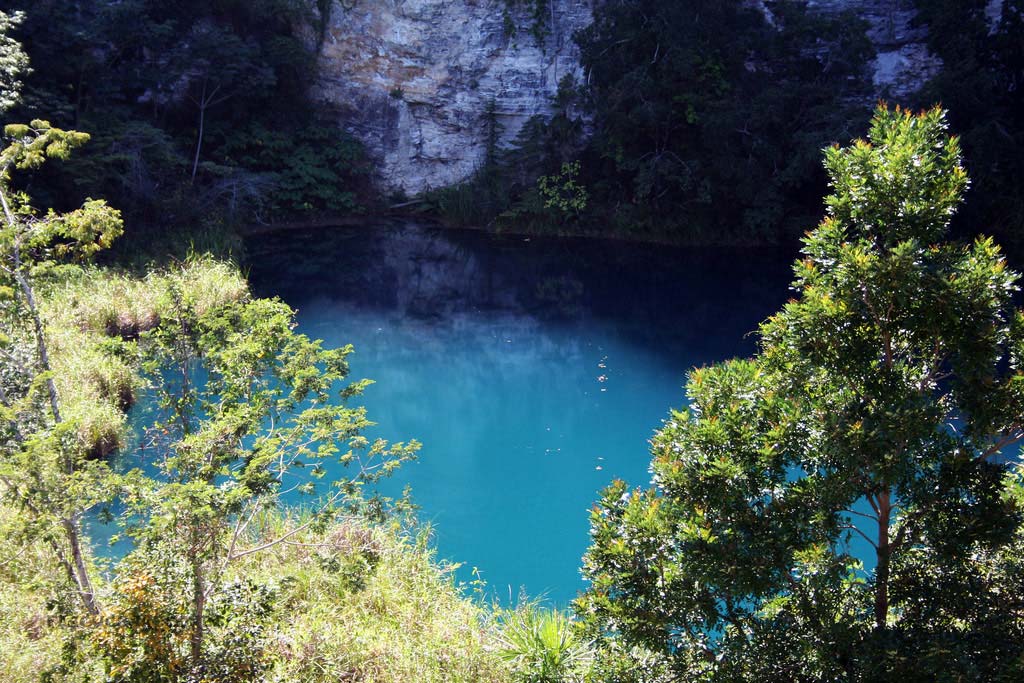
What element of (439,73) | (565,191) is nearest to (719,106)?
(565,191)

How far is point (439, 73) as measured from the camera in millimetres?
17688

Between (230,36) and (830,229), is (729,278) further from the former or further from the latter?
(830,229)

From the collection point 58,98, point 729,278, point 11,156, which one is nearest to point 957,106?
point 729,278

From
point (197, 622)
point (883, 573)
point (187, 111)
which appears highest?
point (187, 111)

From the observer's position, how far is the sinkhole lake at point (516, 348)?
23.6ft

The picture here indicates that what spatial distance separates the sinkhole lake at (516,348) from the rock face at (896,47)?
3.78 metres

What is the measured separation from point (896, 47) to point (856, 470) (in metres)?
14.9

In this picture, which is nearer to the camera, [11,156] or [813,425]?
[813,425]

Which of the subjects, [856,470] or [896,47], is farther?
[896,47]

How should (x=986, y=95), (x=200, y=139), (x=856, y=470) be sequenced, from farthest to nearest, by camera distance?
(x=200, y=139) → (x=986, y=95) → (x=856, y=470)

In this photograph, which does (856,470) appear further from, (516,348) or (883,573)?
(516,348)

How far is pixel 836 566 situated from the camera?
3057mm

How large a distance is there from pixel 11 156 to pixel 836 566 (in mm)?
4599

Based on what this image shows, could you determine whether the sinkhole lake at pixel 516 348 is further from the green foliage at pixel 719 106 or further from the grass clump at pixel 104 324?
the grass clump at pixel 104 324
